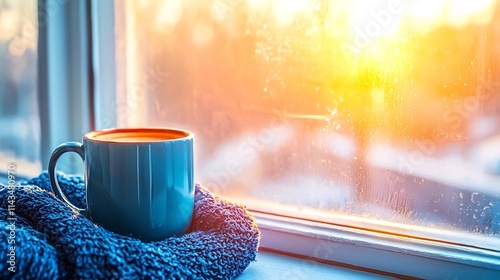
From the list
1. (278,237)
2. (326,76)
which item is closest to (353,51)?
(326,76)

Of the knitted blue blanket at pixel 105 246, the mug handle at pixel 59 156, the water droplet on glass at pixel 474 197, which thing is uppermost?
the mug handle at pixel 59 156

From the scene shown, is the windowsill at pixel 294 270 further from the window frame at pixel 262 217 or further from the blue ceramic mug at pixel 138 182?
the blue ceramic mug at pixel 138 182

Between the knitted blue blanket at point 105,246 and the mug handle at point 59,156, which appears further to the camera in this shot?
the mug handle at point 59,156

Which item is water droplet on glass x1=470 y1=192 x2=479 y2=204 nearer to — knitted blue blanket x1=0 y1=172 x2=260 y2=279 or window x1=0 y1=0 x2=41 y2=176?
knitted blue blanket x1=0 y1=172 x2=260 y2=279

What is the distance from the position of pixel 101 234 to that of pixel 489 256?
0.46m

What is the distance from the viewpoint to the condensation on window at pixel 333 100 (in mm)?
575

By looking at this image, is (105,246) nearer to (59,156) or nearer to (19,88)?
(59,156)

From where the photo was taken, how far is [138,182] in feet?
1.65

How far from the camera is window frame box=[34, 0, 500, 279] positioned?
58 cm

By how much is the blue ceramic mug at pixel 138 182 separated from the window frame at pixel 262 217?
196 millimetres

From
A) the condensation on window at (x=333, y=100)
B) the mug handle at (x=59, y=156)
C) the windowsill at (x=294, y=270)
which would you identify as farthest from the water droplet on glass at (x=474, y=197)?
the mug handle at (x=59, y=156)

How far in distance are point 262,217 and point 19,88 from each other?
574 mm

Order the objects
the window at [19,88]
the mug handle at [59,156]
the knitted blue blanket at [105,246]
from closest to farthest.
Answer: the knitted blue blanket at [105,246] < the mug handle at [59,156] < the window at [19,88]

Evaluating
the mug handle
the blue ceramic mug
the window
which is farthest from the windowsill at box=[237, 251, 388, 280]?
the window
